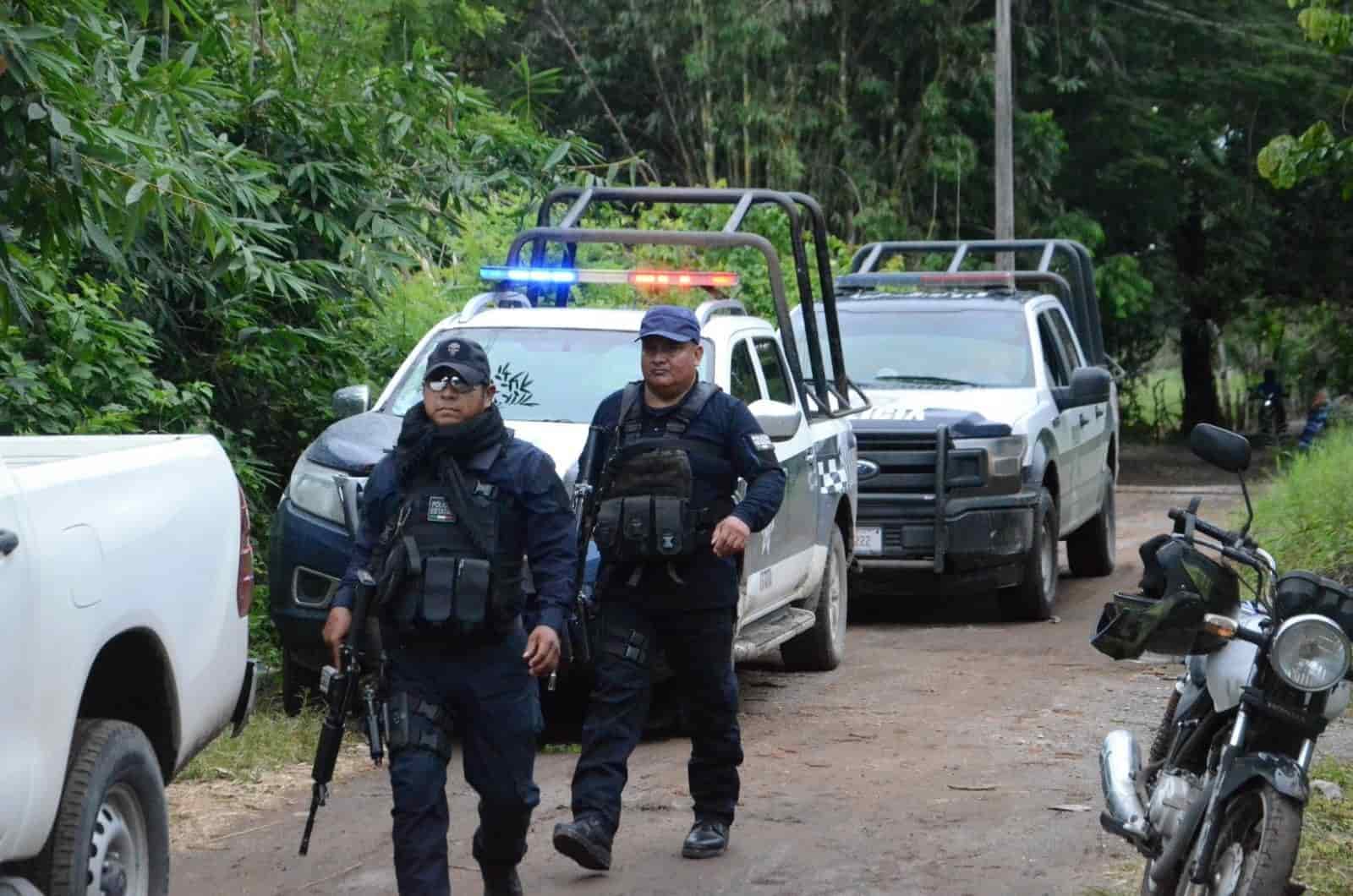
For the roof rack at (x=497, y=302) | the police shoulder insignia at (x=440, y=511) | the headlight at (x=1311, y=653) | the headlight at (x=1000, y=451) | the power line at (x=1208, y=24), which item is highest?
the power line at (x=1208, y=24)

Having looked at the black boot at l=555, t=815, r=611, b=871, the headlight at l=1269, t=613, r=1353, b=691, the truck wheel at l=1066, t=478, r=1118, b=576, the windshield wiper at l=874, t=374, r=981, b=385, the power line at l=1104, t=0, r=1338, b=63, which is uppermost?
the power line at l=1104, t=0, r=1338, b=63

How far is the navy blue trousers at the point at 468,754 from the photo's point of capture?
213 inches

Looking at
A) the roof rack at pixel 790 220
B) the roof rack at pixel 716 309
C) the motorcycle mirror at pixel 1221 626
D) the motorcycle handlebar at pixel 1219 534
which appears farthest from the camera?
the roof rack at pixel 790 220

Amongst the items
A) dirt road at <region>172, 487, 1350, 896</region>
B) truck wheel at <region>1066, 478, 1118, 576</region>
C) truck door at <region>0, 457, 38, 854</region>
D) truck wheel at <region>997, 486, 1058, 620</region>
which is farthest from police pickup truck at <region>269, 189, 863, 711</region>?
truck wheel at <region>1066, 478, 1118, 576</region>

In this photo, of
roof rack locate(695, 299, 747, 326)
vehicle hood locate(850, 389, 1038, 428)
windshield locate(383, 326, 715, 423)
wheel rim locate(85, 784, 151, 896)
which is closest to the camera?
wheel rim locate(85, 784, 151, 896)

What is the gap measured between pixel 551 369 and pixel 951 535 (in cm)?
384

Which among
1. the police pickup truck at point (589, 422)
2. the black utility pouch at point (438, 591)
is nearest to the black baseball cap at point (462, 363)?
the black utility pouch at point (438, 591)

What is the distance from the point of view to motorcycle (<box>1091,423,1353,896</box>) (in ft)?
15.5

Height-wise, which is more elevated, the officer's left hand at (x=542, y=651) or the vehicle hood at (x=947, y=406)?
the officer's left hand at (x=542, y=651)

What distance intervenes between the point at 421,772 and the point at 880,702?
470cm

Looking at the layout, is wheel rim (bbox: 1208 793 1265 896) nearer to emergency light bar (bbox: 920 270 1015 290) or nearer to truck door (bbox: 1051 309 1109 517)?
truck door (bbox: 1051 309 1109 517)

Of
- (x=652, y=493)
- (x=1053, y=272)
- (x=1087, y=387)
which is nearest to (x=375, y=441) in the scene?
(x=652, y=493)

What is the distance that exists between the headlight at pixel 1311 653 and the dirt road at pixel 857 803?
1681 mm

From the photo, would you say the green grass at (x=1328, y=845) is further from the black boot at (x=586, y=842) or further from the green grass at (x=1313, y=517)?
the green grass at (x=1313, y=517)
